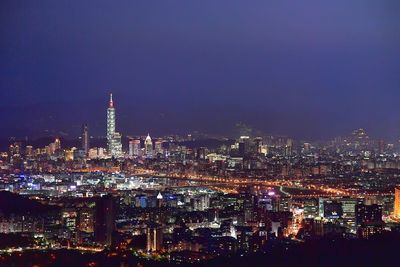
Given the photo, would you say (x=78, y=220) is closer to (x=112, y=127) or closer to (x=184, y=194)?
(x=184, y=194)

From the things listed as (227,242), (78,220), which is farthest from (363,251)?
(78,220)

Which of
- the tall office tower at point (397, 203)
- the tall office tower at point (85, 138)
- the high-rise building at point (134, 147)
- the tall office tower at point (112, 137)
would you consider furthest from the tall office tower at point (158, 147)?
the tall office tower at point (397, 203)

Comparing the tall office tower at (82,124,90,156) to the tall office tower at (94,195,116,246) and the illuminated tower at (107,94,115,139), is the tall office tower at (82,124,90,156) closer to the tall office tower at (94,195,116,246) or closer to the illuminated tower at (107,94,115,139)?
the illuminated tower at (107,94,115,139)

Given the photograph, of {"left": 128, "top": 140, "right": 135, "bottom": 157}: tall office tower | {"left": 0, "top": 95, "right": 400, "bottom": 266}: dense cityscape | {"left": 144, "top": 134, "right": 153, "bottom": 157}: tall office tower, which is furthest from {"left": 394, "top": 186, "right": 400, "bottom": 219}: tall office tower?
{"left": 128, "top": 140, "right": 135, "bottom": 157}: tall office tower

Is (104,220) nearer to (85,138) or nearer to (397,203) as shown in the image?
(397,203)

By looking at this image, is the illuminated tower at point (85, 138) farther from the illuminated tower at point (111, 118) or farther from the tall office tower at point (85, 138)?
the illuminated tower at point (111, 118)

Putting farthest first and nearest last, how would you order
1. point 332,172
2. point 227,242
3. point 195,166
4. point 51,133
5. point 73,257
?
point 51,133 < point 195,166 < point 332,172 < point 227,242 < point 73,257
